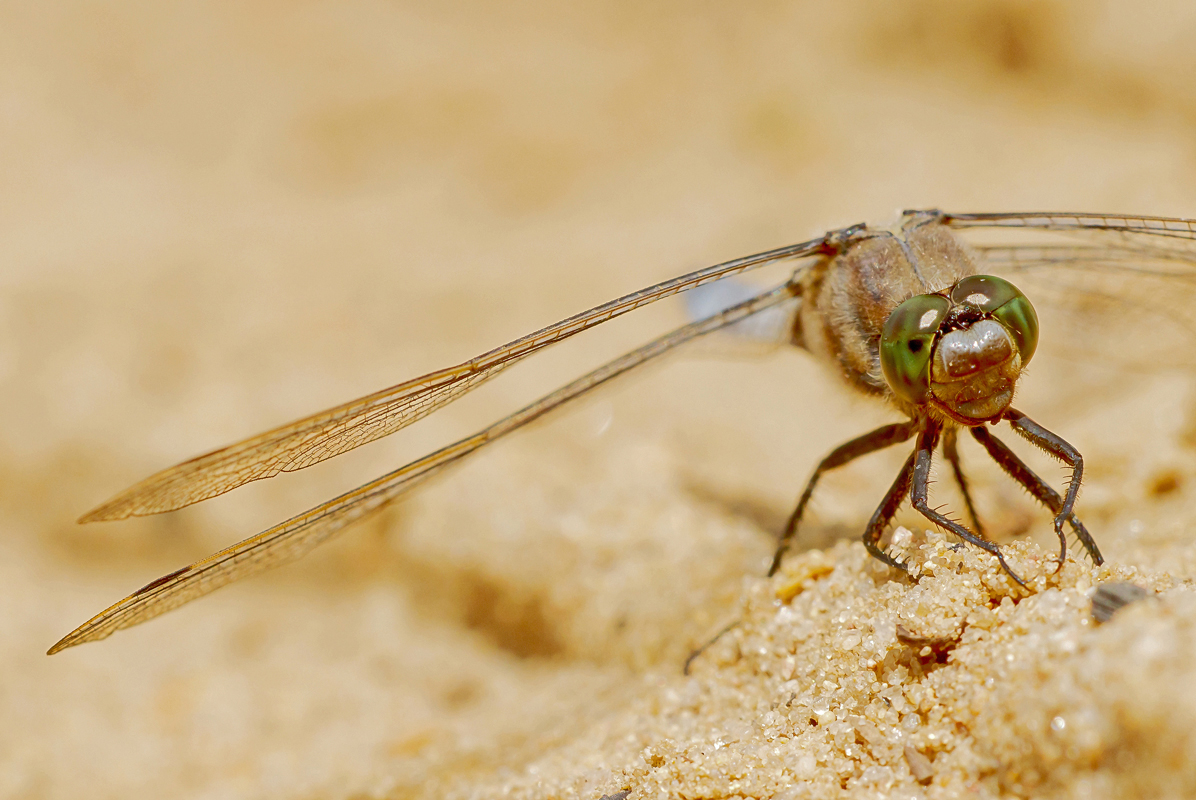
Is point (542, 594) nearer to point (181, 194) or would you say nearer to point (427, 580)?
point (427, 580)

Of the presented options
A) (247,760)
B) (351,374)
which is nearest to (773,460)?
(351,374)

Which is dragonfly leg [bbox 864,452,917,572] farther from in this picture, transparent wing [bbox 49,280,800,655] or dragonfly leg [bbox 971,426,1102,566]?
transparent wing [bbox 49,280,800,655]

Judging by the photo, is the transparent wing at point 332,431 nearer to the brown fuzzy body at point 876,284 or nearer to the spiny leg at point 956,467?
the brown fuzzy body at point 876,284

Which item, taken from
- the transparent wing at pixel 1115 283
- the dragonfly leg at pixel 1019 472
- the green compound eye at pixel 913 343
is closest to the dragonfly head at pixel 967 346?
the green compound eye at pixel 913 343

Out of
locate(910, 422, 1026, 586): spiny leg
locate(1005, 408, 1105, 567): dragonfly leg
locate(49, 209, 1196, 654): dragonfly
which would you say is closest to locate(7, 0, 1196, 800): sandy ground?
locate(910, 422, 1026, 586): spiny leg

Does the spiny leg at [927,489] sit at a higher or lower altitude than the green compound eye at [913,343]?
lower
